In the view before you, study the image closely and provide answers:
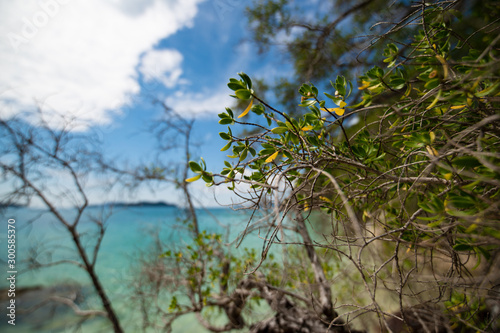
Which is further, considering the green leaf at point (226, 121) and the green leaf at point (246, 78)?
the green leaf at point (226, 121)

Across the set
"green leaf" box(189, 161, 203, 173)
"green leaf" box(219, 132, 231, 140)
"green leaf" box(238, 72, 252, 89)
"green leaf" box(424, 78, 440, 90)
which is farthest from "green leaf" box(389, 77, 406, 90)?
"green leaf" box(189, 161, 203, 173)

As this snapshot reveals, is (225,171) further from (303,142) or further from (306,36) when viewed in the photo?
(306,36)

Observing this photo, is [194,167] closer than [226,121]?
Yes

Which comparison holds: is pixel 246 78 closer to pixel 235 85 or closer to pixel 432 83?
pixel 235 85

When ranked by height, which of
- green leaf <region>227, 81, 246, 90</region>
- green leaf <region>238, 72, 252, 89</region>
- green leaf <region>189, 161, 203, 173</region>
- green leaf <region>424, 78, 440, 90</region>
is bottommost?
green leaf <region>189, 161, 203, 173</region>

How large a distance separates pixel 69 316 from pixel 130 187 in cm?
382

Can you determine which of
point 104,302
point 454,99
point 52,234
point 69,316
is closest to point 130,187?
point 52,234

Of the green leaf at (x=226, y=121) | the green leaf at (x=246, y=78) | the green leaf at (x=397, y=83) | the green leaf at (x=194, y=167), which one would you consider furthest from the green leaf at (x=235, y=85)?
the green leaf at (x=397, y=83)

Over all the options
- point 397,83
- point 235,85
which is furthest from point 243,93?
point 397,83

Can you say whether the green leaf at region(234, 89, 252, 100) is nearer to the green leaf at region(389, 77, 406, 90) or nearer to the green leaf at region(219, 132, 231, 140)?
the green leaf at region(219, 132, 231, 140)

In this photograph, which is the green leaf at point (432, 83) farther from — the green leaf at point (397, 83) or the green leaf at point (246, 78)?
the green leaf at point (246, 78)

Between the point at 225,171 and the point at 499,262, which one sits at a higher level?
the point at 225,171

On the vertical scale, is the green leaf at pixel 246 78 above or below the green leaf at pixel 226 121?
above

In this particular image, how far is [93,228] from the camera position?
4051 millimetres
